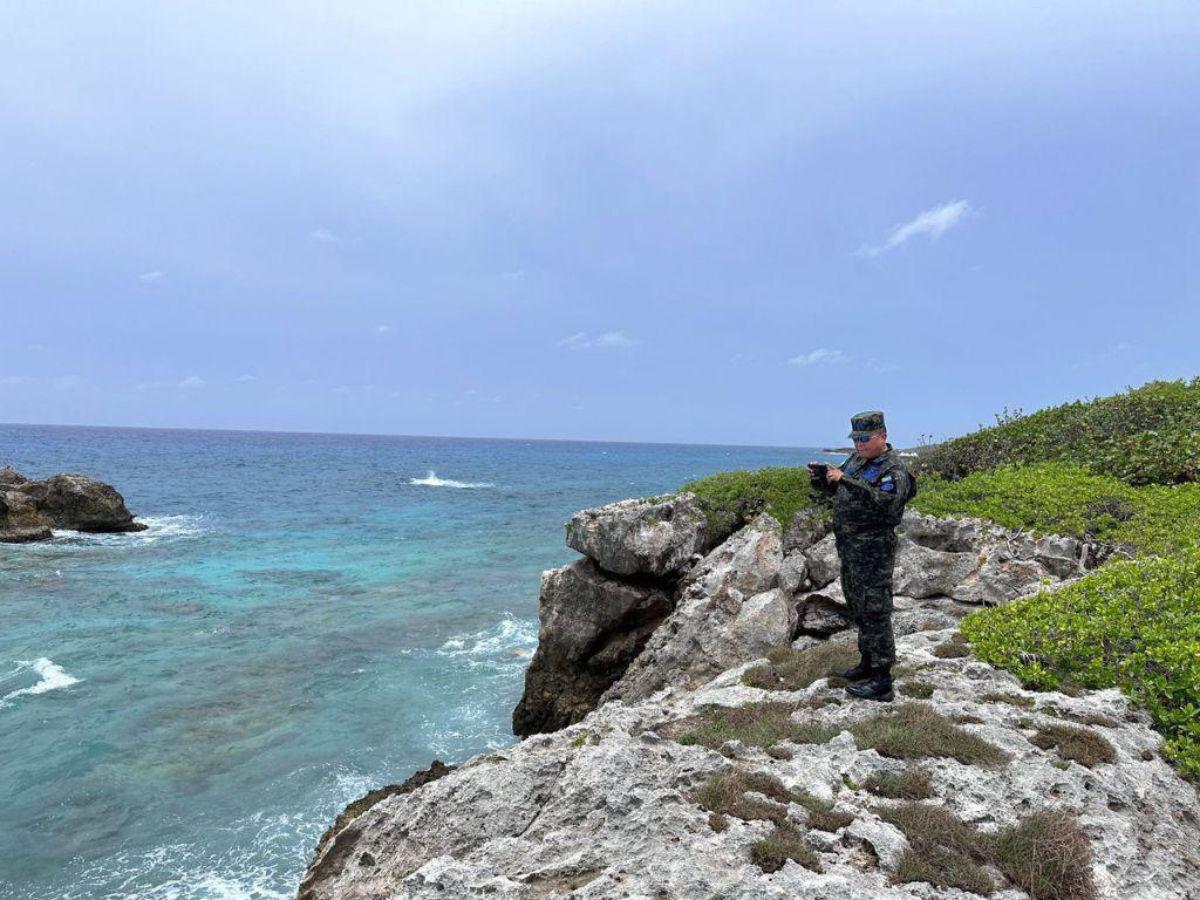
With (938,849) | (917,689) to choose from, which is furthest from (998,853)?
(917,689)

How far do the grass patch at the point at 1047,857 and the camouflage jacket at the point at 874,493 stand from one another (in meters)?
3.20

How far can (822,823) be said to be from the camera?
5133 millimetres

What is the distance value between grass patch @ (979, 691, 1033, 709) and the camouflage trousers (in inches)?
41.5

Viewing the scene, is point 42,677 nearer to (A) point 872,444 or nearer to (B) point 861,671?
(B) point 861,671

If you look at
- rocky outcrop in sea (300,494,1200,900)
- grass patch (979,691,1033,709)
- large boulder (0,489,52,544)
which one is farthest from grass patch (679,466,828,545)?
large boulder (0,489,52,544)

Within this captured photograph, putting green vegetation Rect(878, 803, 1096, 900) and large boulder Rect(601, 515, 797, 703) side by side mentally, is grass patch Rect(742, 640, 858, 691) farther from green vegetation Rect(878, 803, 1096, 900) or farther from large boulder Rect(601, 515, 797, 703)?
green vegetation Rect(878, 803, 1096, 900)

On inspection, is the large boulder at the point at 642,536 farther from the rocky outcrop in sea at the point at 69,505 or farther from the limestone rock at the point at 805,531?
the rocky outcrop in sea at the point at 69,505

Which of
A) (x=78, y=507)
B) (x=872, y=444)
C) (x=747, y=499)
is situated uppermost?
(x=872, y=444)

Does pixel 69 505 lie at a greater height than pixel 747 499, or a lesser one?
lesser

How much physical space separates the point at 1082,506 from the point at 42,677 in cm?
2548

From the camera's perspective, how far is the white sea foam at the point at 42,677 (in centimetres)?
1648

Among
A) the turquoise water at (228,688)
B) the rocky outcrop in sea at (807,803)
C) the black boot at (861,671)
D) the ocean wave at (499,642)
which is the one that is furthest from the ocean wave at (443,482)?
the black boot at (861,671)

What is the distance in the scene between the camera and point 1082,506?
42.8 feet

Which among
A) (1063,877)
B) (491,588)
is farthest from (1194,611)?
(491,588)
